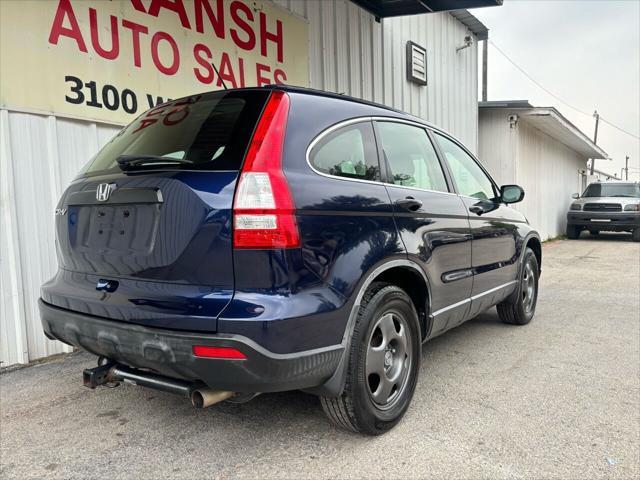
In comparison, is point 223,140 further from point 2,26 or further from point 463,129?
point 463,129

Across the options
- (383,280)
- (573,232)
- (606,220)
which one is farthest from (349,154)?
Result: (573,232)

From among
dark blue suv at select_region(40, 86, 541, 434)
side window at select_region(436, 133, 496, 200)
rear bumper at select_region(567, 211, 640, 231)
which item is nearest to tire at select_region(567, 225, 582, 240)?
rear bumper at select_region(567, 211, 640, 231)

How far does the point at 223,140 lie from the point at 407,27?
799 cm

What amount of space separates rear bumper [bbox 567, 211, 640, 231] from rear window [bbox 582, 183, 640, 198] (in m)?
1.10

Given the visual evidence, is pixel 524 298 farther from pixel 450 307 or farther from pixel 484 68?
pixel 484 68

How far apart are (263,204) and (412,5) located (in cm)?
698

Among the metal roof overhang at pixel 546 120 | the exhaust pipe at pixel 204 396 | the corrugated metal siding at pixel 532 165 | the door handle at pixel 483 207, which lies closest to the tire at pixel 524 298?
the door handle at pixel 483 207

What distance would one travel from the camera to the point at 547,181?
17.0 meters

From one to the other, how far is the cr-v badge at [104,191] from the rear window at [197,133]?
18 centimetres

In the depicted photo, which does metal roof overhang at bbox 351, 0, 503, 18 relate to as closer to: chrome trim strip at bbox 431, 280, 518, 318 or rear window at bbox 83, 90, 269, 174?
chrome trim strip at bbox 431, 280, 518, 318

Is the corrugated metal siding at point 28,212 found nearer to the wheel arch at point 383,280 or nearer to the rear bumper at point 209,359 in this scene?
the rear bumper at point 209,359

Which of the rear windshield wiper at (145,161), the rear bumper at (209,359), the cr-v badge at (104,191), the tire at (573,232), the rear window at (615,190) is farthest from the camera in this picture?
the tire at (573,232)

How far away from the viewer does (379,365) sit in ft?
8.61

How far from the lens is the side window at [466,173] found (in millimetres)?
3773
